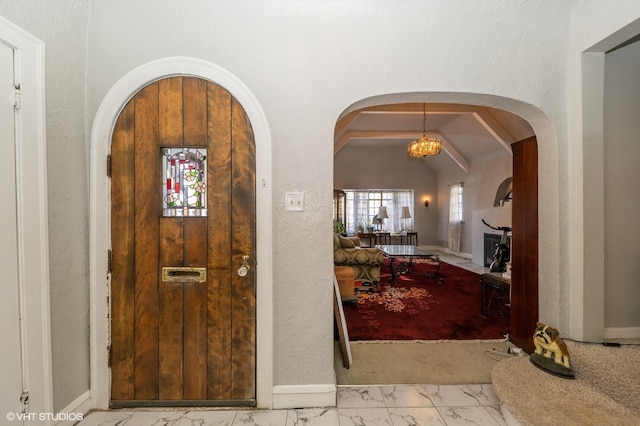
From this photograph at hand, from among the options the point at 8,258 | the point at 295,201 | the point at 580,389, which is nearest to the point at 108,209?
the point at 8,258

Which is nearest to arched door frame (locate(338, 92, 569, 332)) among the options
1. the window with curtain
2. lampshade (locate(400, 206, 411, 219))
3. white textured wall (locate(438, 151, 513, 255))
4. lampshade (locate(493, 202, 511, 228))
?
lampshade (locate(493, 202, 511, 228))

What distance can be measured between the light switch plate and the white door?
147cm

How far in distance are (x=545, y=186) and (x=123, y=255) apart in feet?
10.3

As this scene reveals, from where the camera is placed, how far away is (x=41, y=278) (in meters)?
1.45

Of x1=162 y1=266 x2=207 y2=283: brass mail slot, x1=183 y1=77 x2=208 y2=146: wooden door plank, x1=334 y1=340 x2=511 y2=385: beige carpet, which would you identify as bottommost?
x1=334 y1=340 x2=511 y2=385: beige carpet

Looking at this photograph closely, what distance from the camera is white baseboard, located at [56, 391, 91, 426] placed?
154 centimetres

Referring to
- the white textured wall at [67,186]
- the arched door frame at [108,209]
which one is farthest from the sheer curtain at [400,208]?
the white textured wall at [67,186]

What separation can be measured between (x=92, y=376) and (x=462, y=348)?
9.99ft

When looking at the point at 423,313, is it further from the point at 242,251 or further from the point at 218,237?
the point at 218,237

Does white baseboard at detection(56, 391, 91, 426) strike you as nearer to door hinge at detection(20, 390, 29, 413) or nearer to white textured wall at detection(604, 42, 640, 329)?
door hinge at detection(20, 390, 29, 413)

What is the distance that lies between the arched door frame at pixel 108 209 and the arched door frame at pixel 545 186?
69cm

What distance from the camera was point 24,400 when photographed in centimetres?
139

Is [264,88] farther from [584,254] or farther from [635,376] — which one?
[635,376]

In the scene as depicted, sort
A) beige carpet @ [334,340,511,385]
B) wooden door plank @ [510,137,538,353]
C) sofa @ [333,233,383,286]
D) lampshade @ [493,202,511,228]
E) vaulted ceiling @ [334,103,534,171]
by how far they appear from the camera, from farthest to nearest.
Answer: vaulted ceiling @ [334,103,534,171]
sofa @ [333,233,383,286]
lampshade @ [493,202,511,228]
wooden door plank @ [510,137,538,353]
beige carpet @ [334,340,511,385]
